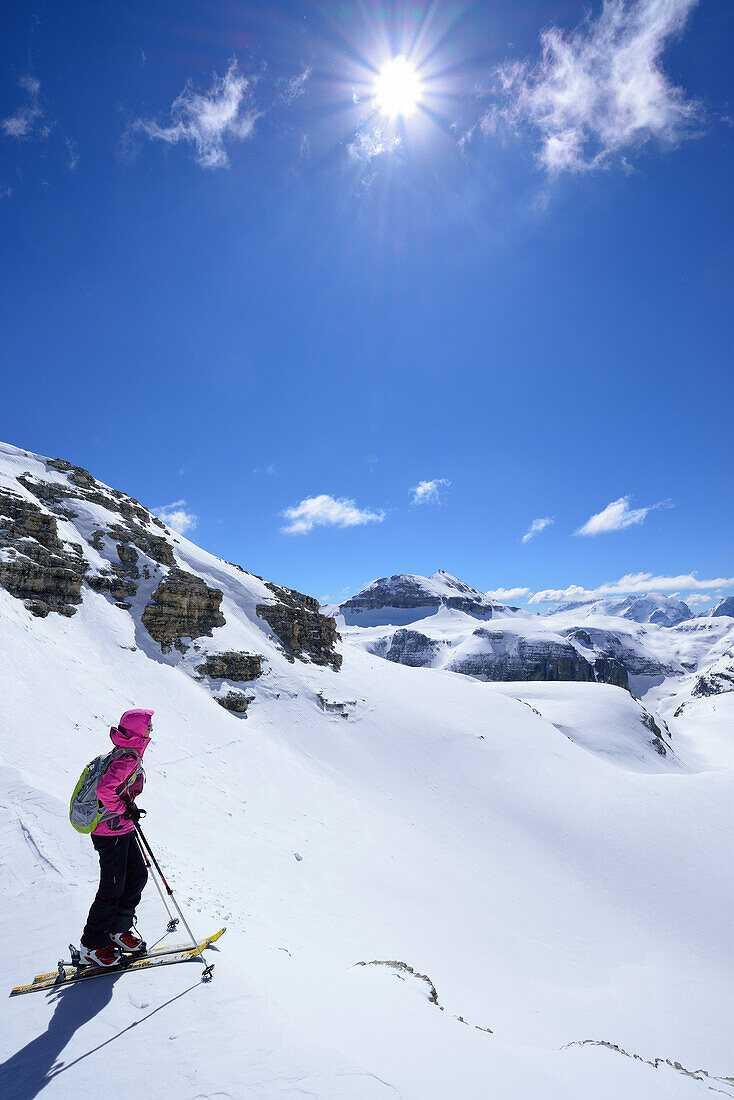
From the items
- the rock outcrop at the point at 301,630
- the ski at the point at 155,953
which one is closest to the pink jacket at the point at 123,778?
the ski at the point at 155,953

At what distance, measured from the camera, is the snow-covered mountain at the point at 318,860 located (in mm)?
4324

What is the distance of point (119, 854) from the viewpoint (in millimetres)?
5441

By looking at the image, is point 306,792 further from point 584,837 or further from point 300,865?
point 584,837

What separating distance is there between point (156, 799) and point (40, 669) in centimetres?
880

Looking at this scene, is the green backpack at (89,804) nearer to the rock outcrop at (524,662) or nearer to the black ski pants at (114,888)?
the black ski pants at (114,888)

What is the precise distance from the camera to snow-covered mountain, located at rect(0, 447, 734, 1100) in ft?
14.2

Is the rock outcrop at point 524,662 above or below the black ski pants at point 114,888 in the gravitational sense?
above

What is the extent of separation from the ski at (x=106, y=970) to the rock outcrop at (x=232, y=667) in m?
26.6

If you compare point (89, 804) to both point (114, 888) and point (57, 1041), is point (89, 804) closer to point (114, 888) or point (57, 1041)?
point (114, 888)

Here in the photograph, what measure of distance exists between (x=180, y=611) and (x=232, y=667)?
576 centimetres

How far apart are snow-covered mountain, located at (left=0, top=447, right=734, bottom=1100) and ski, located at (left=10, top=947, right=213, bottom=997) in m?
0.09

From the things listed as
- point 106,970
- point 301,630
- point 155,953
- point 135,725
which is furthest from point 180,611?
point 106,970

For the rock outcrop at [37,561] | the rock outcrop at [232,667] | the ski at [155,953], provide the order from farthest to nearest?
the rock outcrop at [232,667], the rock outcrop at [37,561], the ski at [155,953]

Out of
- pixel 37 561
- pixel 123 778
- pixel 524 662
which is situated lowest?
pixel 123 778
